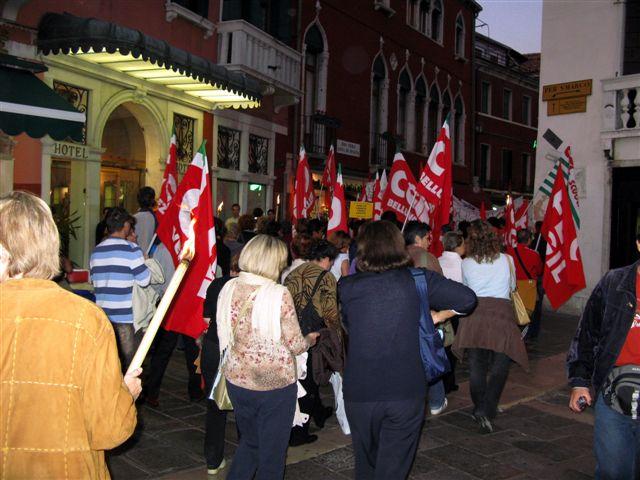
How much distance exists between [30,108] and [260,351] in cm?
529

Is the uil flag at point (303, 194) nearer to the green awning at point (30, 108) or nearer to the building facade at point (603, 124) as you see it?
the green awning at point (30, 108)

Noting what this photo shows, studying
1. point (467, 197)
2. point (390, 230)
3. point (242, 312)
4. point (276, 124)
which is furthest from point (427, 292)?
point (467, 197)

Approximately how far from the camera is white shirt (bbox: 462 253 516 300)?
233 inches

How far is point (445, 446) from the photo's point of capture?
Answer: 17.9 feet

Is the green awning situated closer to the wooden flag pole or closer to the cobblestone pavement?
the cobblestone pavement

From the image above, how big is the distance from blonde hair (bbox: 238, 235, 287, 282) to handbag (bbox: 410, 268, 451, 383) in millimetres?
803

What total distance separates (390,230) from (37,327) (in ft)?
7.28

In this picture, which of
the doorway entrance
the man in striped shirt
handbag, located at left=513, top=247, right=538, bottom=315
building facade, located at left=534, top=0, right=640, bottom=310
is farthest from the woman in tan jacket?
the doorway entrance

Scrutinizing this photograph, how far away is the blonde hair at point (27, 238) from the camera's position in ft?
6.66

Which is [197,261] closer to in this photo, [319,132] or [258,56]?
[258,56]

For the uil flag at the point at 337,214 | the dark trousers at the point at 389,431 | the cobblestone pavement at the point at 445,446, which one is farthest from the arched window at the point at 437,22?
the dark trousers at the point at 389,431

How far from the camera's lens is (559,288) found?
981cm

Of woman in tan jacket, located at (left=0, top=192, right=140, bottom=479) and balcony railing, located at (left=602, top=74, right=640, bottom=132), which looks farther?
balcony railing, located at (left=602, top=74, right=640, bottom=132)

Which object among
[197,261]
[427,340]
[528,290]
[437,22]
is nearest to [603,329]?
[427,340]
